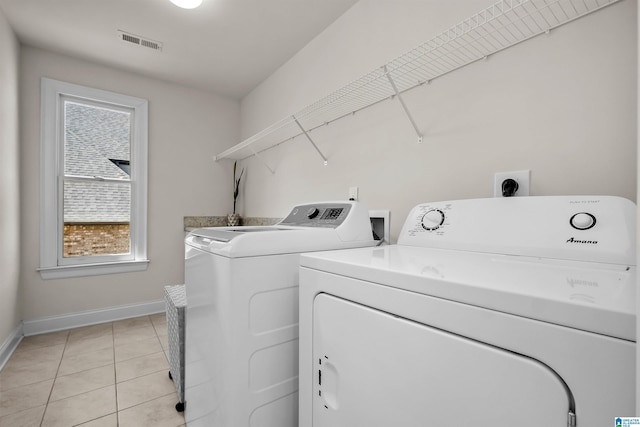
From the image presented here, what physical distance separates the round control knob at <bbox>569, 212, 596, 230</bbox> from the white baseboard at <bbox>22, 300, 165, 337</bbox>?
3.59 m

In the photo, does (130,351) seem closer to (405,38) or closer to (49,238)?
(49,238)

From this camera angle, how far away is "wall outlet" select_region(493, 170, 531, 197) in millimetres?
1149

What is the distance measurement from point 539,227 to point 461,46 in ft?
2.75

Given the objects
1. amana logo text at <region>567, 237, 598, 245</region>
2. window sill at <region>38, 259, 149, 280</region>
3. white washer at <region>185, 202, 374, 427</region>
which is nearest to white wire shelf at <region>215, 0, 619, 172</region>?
amana logo text at <region>567, 237, 598, 245</region>

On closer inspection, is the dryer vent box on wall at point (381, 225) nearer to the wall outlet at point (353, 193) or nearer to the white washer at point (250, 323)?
the wall outlet at point (353, 193)

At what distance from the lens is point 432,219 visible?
4.00ft

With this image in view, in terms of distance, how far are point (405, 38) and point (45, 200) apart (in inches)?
127

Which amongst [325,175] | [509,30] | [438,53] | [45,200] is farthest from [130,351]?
[509,30]

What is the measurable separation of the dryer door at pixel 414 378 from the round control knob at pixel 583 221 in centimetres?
56

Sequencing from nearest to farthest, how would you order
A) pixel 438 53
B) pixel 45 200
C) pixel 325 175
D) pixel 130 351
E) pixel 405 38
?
pixel 438 53
pixel 405 38
pixel 325 175
pixel 130 351
pixel 45 200

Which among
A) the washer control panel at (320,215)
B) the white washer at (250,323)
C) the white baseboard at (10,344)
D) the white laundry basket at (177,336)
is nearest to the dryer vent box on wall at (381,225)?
the washer control panel at (320,215)

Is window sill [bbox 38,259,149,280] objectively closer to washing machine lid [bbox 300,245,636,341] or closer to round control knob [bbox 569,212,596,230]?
washing machine lid [bbox 300,245,636,341]

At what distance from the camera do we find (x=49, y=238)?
2.71 metres

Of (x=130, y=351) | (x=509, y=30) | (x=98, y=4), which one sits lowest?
(x=130, y=351)
